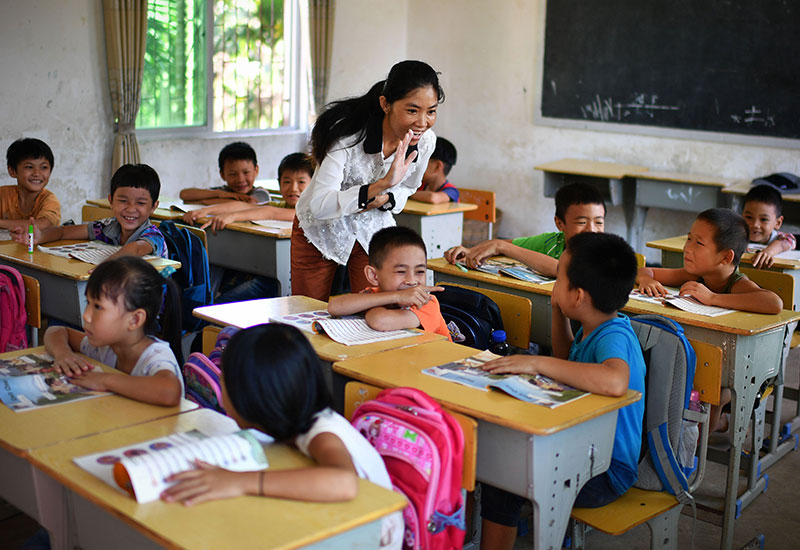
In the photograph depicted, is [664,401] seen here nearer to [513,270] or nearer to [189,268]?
[513,270]

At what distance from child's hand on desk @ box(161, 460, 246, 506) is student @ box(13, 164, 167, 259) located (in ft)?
6.78

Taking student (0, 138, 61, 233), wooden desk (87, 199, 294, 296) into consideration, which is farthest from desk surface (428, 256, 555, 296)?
student (0, 138, 61, 233)

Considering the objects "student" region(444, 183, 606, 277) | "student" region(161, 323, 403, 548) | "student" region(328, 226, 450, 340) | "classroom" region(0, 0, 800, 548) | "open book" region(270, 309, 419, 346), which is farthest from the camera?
"classroom" region(0, 0, 800, 548)

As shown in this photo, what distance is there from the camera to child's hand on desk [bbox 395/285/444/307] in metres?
2.43

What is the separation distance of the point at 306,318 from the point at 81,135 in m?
4.32

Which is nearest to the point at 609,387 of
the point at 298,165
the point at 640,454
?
the point at 640,454

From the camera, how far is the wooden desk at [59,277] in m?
3.07

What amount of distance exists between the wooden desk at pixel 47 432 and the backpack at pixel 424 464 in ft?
1.41

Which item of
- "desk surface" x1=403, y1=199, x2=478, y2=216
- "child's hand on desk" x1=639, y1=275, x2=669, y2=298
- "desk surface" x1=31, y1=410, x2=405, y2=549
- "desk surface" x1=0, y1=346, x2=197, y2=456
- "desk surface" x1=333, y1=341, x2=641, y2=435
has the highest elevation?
"desk surface" x1=403, y1=199, x2=478, y2=216

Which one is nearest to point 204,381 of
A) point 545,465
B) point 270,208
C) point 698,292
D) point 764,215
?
point 545,465

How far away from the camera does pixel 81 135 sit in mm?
6211

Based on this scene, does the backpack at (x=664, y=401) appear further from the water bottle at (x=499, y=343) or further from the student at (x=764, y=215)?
the student at (x=764, y=215)

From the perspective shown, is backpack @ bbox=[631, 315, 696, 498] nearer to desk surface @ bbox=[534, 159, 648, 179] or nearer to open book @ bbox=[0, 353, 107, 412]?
open book @ bbox=[0, 353, 107, 412]

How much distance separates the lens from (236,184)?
484 centimetres
